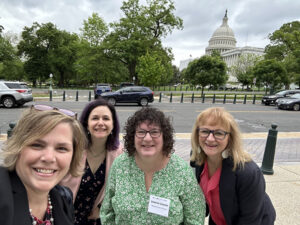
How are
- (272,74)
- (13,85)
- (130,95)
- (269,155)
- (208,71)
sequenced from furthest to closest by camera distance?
(272,74) < (208,71) < (130,95) < (13,85) < (269,155)

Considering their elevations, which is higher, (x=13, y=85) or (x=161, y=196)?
(x=13, y=85)

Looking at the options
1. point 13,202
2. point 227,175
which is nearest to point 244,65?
point 227,175

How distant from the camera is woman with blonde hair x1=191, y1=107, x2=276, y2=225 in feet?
5.79

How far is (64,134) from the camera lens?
1268 mm

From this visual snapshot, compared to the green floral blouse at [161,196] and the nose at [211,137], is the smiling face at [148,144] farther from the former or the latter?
the nose at [211,137]

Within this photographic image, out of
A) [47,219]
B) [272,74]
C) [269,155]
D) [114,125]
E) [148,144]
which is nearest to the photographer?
[47,219]

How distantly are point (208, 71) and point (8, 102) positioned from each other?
22190 mm

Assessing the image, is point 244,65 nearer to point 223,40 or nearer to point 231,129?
point 223,40

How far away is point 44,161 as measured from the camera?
3.82 ft

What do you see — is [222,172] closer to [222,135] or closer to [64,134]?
[222,135]

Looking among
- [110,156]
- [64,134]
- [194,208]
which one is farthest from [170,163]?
[64,134]

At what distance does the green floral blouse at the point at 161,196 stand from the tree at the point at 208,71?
27335 millimetres

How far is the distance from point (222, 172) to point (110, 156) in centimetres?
117

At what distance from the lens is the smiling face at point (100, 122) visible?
2.46m
